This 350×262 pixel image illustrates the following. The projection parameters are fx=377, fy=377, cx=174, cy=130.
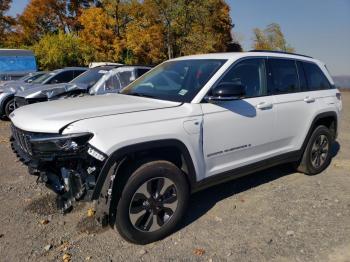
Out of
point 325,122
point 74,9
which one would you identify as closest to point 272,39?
point 74,9

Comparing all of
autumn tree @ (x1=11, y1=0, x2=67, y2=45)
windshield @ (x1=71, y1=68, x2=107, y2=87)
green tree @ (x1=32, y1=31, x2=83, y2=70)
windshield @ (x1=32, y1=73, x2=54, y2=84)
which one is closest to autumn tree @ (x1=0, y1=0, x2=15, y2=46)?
autumn tree @ (x1=11, y1=0, x2=67, y2=45)

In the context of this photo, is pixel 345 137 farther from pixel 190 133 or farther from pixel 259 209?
pixel 190 133

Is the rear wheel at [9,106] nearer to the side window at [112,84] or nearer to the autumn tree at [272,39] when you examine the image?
the side window at [112,84]

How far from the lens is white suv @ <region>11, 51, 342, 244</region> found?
11.1 feet

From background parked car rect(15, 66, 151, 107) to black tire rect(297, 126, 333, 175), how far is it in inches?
203

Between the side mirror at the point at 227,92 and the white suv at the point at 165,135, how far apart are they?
1 centimetres

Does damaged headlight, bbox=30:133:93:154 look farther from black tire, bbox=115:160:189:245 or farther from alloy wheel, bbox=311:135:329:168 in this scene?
alloy wheel, bbox=311:135:329:168

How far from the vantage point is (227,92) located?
12.8 feet

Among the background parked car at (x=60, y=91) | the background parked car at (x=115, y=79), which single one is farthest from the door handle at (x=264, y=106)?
the background parked car at (x=60, y=91)

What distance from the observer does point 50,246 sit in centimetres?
376

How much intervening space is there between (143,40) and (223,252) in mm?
29071

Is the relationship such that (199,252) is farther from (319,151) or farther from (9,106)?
(9,106)

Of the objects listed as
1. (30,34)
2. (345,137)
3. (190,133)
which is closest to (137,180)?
(190,133)

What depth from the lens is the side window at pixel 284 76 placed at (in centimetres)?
492
